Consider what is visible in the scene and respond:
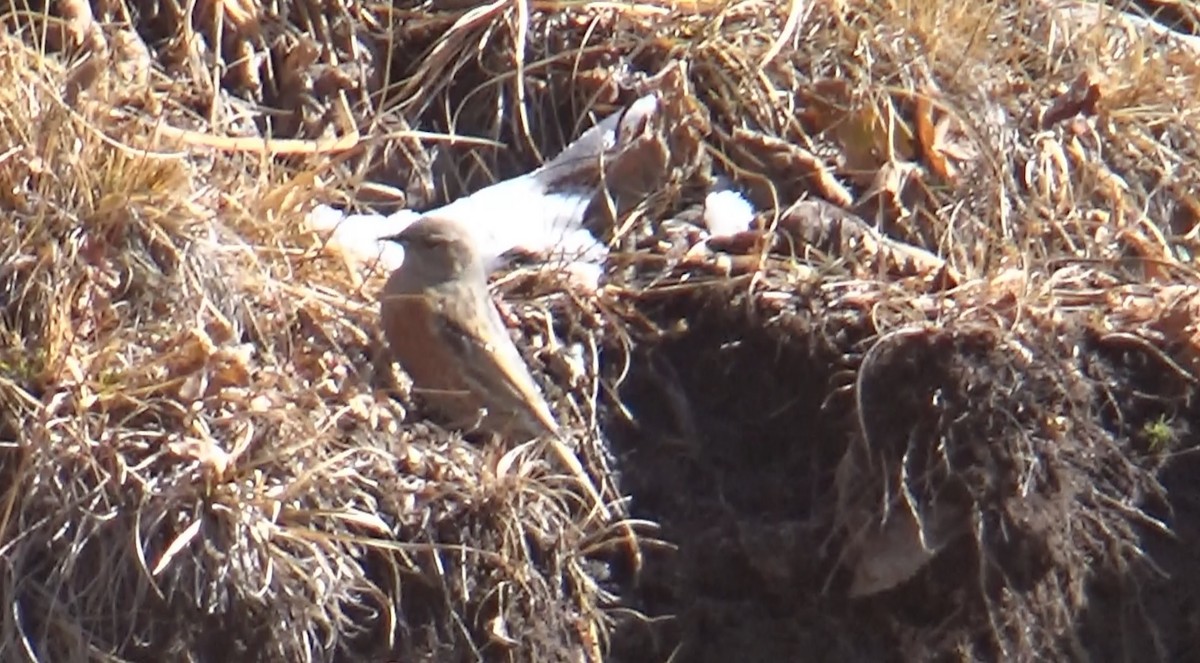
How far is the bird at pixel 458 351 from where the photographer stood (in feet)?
13.4

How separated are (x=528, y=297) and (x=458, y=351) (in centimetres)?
34

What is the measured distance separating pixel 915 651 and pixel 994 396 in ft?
1.82

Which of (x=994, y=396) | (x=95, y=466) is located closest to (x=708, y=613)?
(x=994, y=396)

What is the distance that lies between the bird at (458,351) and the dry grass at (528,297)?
70 millimetres

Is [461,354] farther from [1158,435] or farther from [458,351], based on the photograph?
[1158,435]

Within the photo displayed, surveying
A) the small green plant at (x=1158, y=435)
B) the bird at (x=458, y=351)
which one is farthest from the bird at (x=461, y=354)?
the small green plant at (x=1158, y=435)

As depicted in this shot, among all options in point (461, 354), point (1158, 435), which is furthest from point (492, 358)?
point (1158, 435)

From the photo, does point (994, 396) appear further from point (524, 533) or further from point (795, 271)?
point (524, 533)

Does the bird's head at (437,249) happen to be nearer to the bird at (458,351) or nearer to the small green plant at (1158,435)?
the bird at (458,351)

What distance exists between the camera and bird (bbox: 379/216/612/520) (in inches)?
161

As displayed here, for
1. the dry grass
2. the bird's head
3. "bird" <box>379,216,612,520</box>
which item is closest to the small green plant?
the dry grass

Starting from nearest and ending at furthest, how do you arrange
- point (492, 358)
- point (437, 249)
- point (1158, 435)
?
point (492, 358), point (437, 249), point (1158, 435)

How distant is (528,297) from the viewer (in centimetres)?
447

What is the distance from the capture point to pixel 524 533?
12.9 feet
